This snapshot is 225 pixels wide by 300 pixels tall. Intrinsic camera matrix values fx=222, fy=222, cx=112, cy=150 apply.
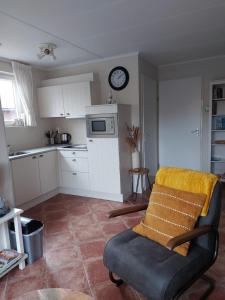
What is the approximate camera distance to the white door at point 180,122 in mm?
4348

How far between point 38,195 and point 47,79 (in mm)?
2278

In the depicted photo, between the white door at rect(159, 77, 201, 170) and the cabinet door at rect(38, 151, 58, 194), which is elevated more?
the white door at rect(159, 77, 201, 170)

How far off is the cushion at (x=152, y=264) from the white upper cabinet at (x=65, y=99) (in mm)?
2631

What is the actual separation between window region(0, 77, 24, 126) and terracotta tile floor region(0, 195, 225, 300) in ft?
5.14

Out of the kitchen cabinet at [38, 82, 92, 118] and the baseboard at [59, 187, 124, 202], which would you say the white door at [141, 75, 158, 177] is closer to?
the baseboard at [59, 187, 124, 202]

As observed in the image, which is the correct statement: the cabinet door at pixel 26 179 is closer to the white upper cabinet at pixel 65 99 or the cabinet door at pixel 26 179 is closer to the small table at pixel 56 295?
the white upper cabinet at pixel 65 99

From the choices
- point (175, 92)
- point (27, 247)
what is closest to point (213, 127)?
point (175, 92)

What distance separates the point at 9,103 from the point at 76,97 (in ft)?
3.79

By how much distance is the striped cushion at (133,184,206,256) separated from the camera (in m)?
1.59

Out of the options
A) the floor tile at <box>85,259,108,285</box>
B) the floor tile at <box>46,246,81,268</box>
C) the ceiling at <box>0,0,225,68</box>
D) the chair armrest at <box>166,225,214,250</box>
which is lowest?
the floor tile at <box>85,259,108,285</box>

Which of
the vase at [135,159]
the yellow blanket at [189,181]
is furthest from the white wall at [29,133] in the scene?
the yellow blanket at [189,181]

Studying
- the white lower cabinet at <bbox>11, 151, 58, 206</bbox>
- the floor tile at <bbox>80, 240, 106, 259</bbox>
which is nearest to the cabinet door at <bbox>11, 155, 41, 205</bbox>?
the white lower cabinet at <bbox>11, 151, 58, 206</bbox>

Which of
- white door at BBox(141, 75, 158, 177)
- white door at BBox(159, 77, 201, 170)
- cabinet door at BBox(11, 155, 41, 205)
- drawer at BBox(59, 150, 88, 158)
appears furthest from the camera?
white door at BBox(159, 77, 201, 170)

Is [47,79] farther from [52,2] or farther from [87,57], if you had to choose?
[52,2]
